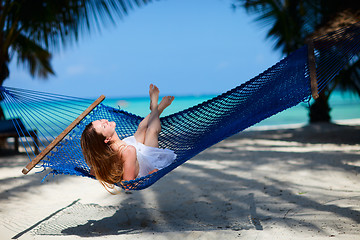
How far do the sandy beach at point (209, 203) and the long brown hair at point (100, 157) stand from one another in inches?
11.9

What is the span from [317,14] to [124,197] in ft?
12.8

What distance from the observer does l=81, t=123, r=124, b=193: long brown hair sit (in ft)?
5.75

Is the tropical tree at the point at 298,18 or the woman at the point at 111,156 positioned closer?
the woman at the point at 111,156

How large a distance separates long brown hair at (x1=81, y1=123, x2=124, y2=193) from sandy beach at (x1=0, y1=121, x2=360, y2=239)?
302 mm

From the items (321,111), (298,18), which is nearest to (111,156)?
(298,18)

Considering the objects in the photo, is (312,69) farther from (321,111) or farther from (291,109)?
(291,109)

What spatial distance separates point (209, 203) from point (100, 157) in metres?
0.80

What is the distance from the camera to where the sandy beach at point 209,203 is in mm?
1739

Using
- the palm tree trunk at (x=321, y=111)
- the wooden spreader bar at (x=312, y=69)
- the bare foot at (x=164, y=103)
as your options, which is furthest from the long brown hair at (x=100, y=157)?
the palm tree trunk at (x=321, y=111)

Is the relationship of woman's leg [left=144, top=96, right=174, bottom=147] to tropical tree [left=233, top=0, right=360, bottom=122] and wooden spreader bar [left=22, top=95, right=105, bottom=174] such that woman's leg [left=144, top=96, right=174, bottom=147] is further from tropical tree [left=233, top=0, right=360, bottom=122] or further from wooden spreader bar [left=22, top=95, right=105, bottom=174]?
tropical tree [left=233, top=0, right=360, bottom=122]

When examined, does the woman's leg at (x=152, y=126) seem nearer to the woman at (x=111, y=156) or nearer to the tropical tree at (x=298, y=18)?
the woman at (x=111, y=156)

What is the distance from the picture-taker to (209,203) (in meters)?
2.21

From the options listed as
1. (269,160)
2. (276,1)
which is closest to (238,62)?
(276,1)

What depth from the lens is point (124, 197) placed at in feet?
7.91
